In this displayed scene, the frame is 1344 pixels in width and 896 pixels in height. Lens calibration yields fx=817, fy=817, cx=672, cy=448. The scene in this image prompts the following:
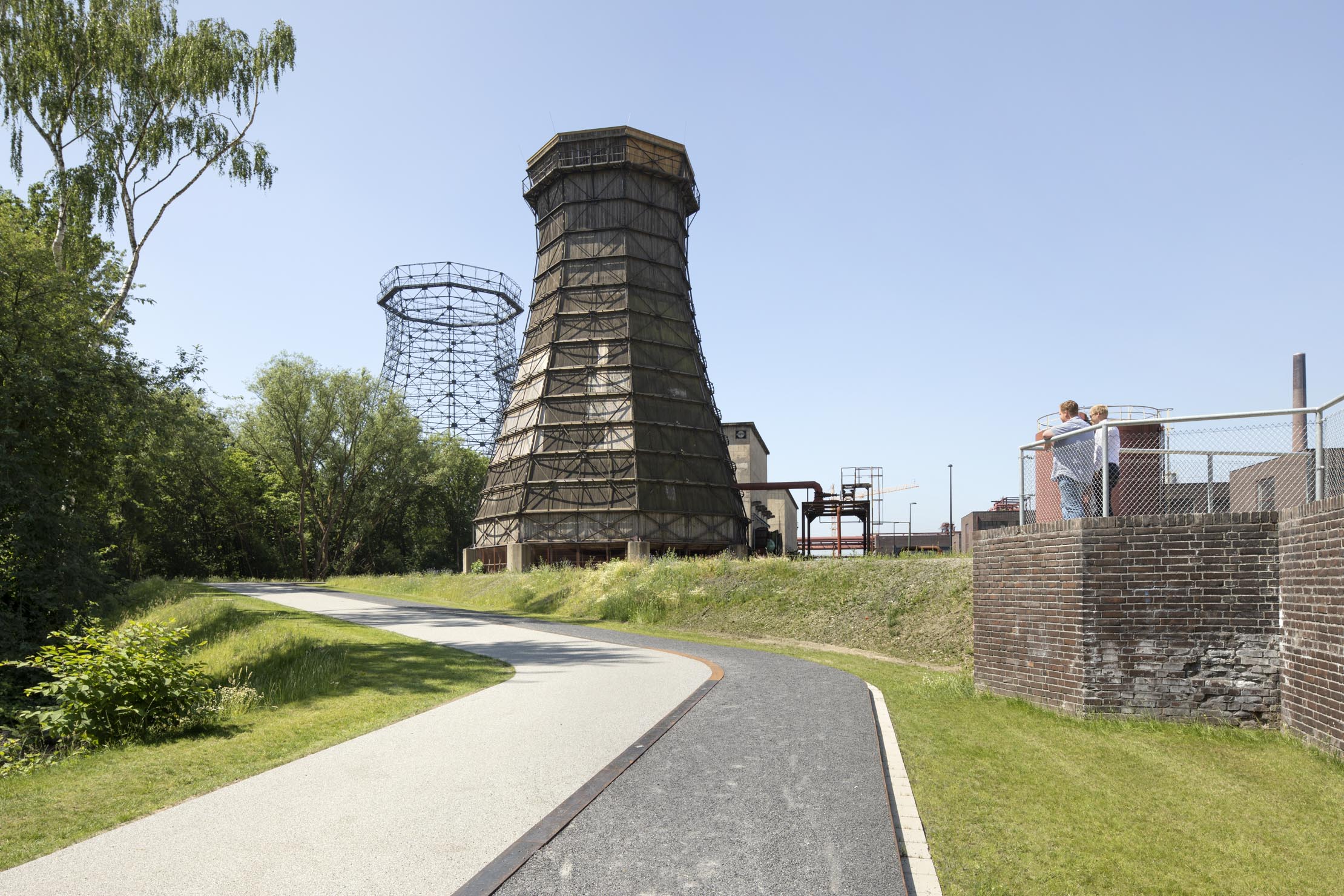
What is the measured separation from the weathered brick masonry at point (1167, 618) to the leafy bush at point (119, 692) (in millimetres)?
11241

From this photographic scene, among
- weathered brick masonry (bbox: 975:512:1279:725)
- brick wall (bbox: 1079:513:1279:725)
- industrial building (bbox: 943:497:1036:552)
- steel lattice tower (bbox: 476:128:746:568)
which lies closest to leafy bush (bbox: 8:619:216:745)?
weathered brick masonry (bbox: 975:512:1279:725)

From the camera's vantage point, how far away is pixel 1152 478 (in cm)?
1123

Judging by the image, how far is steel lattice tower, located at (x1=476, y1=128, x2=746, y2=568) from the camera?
144ft

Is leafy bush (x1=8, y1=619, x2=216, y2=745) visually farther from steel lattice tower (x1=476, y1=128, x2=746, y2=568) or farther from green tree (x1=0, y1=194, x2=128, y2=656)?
steel lattice tower (x1=476, y1=128, x2=746, y2=568)

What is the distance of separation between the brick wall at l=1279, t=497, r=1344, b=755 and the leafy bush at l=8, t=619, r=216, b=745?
42.4 ft

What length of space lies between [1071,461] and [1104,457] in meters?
0.91

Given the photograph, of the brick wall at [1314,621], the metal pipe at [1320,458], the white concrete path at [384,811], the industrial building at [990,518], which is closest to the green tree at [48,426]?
the white concrete path at [384,811]

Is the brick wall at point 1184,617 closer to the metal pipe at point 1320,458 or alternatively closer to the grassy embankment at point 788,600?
the metal pipe at point 1320,458

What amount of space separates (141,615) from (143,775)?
21.3 meters

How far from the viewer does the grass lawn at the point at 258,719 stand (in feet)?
21.4

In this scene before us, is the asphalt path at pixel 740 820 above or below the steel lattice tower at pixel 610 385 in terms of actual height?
below

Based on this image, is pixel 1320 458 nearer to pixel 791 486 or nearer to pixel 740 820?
pixel 740 820

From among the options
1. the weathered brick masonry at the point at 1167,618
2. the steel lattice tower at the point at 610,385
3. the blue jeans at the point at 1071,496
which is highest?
the steel lattice tower at the point at 610,385

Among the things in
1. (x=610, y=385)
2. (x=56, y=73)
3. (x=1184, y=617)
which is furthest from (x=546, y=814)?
(x=610, y=385)
